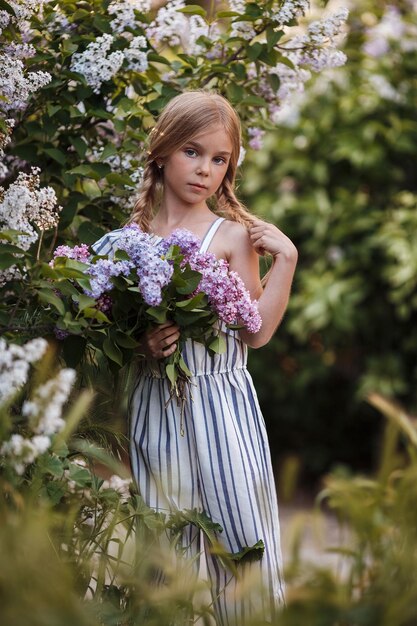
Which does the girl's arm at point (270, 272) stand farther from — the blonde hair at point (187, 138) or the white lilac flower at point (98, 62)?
the white lilac flower at point (98, 62)

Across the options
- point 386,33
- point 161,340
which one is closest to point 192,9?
point 161,340

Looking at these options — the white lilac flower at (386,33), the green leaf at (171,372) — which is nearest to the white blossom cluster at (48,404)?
the green leaf at (171,372)

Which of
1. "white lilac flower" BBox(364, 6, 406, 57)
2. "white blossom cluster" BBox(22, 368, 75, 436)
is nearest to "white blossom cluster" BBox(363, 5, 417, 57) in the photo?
"white lilac flower" BBox(364, 6, 406, 57)

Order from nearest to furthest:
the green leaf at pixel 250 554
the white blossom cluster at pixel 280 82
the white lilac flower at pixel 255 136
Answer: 1. the green leaf at pixel 250 554
2. the white blossom cluster at pixel 280 82
3. the white lilac flower at pixel 255 136

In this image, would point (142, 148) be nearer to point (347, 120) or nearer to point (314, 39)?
point (314, 39)

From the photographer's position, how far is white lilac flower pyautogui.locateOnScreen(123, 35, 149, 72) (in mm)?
2588

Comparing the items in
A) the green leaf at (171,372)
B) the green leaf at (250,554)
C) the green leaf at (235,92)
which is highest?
the green leaf at (235,92)

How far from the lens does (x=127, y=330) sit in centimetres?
217

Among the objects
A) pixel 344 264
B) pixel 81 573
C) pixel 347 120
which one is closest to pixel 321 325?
pixel 344 264

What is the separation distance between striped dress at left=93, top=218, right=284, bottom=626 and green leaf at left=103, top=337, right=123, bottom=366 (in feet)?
0.65

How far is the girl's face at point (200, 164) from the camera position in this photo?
7.89ft

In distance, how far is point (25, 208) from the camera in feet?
7.14

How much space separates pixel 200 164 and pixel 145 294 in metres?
0.51

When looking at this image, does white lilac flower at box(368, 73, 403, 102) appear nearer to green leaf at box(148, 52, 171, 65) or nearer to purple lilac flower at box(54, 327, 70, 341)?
green leaf at box(148, 52, 171, 65)
